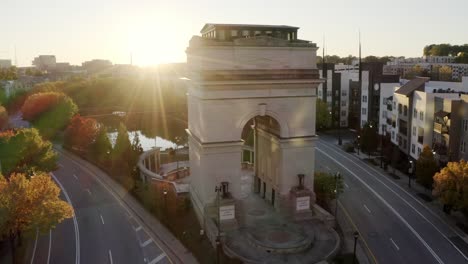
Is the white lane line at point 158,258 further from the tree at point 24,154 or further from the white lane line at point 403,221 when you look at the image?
the white lane line at point 403,221

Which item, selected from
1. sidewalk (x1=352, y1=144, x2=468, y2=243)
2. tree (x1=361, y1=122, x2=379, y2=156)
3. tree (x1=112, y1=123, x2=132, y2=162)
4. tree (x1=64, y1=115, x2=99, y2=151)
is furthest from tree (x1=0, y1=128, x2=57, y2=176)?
tree (x1=361, y1=122, x2=379, y2=156)

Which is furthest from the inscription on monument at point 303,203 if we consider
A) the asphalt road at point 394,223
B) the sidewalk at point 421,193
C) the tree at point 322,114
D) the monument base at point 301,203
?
the tree at point 322,114

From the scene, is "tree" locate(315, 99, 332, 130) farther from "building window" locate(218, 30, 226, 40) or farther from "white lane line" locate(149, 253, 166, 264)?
"white lane line" locate(149, 253, 166, 264)

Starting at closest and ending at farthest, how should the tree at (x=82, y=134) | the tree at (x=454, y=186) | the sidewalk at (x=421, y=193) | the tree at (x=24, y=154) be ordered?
the tree at (x=454, y=186)
the sidewalk at (x=421, y=193)
the tree at (x=24, y=154)
the tree at (x=82, y=134)


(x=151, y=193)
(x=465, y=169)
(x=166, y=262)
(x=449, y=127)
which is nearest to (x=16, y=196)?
(x=166, y=262)

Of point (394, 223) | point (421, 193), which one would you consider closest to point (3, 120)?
point (394, 223)

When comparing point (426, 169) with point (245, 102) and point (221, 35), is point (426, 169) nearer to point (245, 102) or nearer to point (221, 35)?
point (245, 102)
